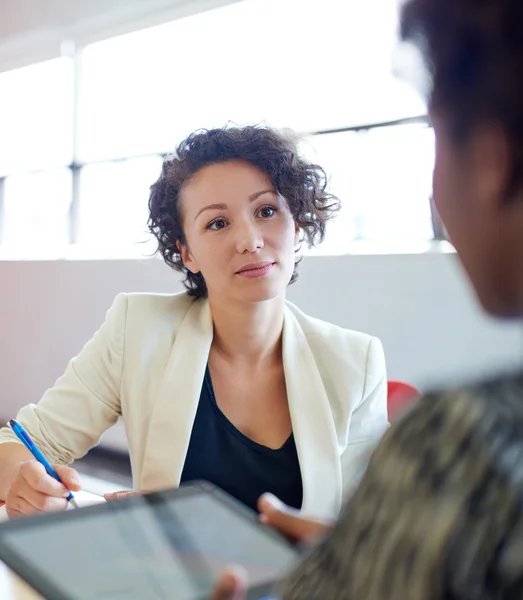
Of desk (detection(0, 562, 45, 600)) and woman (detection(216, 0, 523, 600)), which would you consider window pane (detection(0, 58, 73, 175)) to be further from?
woman (detection(216, 0, 523, 600))

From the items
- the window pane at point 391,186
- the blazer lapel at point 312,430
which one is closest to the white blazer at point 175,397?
the blazer lapel at point 312,430

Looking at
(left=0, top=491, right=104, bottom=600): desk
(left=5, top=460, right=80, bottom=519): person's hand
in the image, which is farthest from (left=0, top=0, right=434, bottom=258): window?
(left=0, top=491, right=104, bottom=600): desk

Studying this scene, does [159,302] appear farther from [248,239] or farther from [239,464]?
[239,464]

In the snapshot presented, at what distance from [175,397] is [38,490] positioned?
362 mm

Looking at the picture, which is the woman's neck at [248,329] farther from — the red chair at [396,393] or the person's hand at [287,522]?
the person's hand at [287,522]

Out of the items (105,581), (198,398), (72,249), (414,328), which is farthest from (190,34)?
(105,581)

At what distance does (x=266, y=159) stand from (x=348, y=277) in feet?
4.76

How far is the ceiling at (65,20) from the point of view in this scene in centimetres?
353

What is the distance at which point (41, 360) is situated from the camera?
4.02 meters

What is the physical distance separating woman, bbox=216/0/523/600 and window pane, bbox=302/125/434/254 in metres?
2.48

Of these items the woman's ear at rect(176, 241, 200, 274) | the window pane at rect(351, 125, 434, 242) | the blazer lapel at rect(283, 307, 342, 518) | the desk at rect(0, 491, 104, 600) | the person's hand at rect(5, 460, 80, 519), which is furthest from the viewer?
the window pane at rect(351, 125, 434, 242)

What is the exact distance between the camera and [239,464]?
1.32 meters

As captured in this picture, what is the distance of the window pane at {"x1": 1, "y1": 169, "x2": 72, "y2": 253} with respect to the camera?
421cm

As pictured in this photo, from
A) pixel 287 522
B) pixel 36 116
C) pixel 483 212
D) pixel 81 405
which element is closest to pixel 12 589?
pixel 287 522
